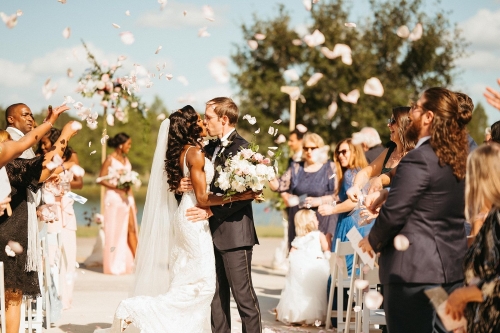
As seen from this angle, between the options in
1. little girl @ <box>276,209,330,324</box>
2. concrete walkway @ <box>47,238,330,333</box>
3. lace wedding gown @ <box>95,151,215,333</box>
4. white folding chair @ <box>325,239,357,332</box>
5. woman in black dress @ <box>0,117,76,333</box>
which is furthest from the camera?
little girl @ <box>276,209,330,324</box>

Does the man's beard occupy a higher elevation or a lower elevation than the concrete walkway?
higher

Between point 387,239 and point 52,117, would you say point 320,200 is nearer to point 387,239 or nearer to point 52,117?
point 52,117

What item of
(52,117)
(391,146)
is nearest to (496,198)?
(391,146)

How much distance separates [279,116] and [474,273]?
87.8ft

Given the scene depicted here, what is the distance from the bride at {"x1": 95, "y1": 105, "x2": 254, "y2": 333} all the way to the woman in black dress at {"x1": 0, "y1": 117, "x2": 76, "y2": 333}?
81cm

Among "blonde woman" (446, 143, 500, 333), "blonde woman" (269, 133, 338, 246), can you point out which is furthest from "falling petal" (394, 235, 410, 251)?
"blonde woman" (269, 133, 338, 246)

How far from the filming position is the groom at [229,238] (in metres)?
5.79

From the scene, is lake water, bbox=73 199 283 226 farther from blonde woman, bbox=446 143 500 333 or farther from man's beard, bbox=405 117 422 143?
blonde woman, bbox=446 143 500 333

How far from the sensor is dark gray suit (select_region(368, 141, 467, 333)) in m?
3.84

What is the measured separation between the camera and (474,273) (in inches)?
135

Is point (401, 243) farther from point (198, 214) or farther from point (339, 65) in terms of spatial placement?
point (339, 65)

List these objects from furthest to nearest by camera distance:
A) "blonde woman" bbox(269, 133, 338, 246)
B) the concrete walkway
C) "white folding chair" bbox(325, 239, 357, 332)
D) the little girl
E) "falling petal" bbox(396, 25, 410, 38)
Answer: "blonde woman" bbox(269, 133, 338, 246), the little girl, the concrete walkway, "white folding chair" bbox(325, 239, 357, 332), "falling petal" bbox(396, 25, 410, 38)

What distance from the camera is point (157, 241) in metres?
6.34

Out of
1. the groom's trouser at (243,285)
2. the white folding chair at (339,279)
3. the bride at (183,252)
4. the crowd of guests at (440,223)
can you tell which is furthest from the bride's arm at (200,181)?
the white folding chair at (339,279)
